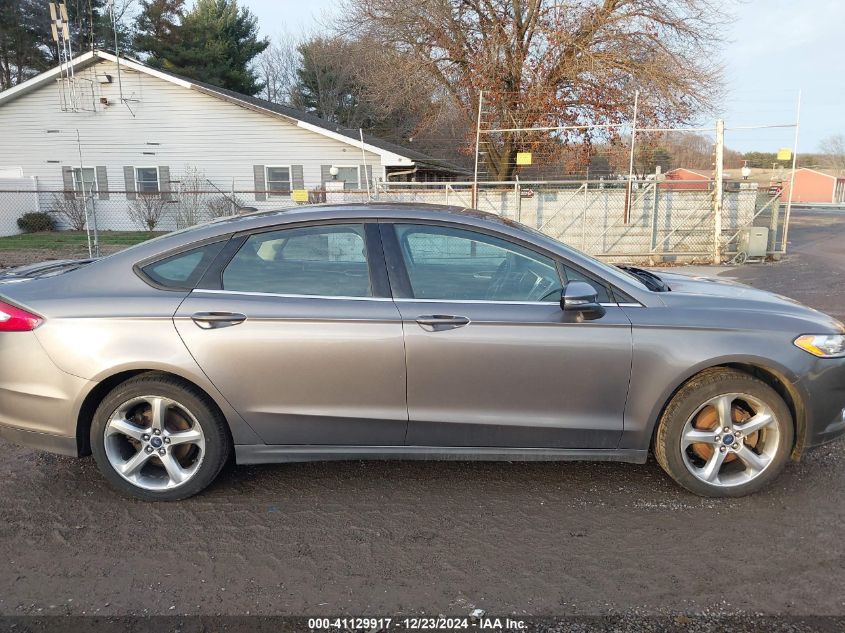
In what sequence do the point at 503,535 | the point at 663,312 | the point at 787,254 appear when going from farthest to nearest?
the point at 787,254 → the point at 663,312 → the point at 503,535

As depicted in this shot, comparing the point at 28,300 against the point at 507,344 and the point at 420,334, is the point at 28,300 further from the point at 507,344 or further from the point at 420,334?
the point at 507,344

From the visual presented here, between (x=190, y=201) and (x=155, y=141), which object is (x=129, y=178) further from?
(x=190, y=201)

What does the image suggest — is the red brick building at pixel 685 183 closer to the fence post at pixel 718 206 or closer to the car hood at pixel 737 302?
the fence post at pixel 718 206

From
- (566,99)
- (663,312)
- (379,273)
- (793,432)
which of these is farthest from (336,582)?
(566,99)

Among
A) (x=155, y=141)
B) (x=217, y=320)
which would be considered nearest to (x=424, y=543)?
(x=217, y=320)

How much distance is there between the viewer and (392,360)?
128 inches

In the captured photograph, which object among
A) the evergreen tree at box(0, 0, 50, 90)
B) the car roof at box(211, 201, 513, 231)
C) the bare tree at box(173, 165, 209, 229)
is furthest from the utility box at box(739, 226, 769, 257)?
the evergreen tree at box(0, 0, 50, 90)

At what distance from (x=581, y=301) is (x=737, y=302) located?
3.30ft

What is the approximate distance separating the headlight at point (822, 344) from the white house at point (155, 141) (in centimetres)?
1953

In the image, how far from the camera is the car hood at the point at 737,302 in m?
3.41

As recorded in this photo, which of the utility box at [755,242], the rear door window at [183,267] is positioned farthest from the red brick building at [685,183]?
the rear door window at [183,267]

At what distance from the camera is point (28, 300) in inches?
133

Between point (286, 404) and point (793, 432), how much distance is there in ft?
9.08

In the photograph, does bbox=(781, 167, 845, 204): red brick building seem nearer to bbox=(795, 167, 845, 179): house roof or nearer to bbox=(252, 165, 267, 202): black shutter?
bbox=(795, 167, 845, 179): house roof
